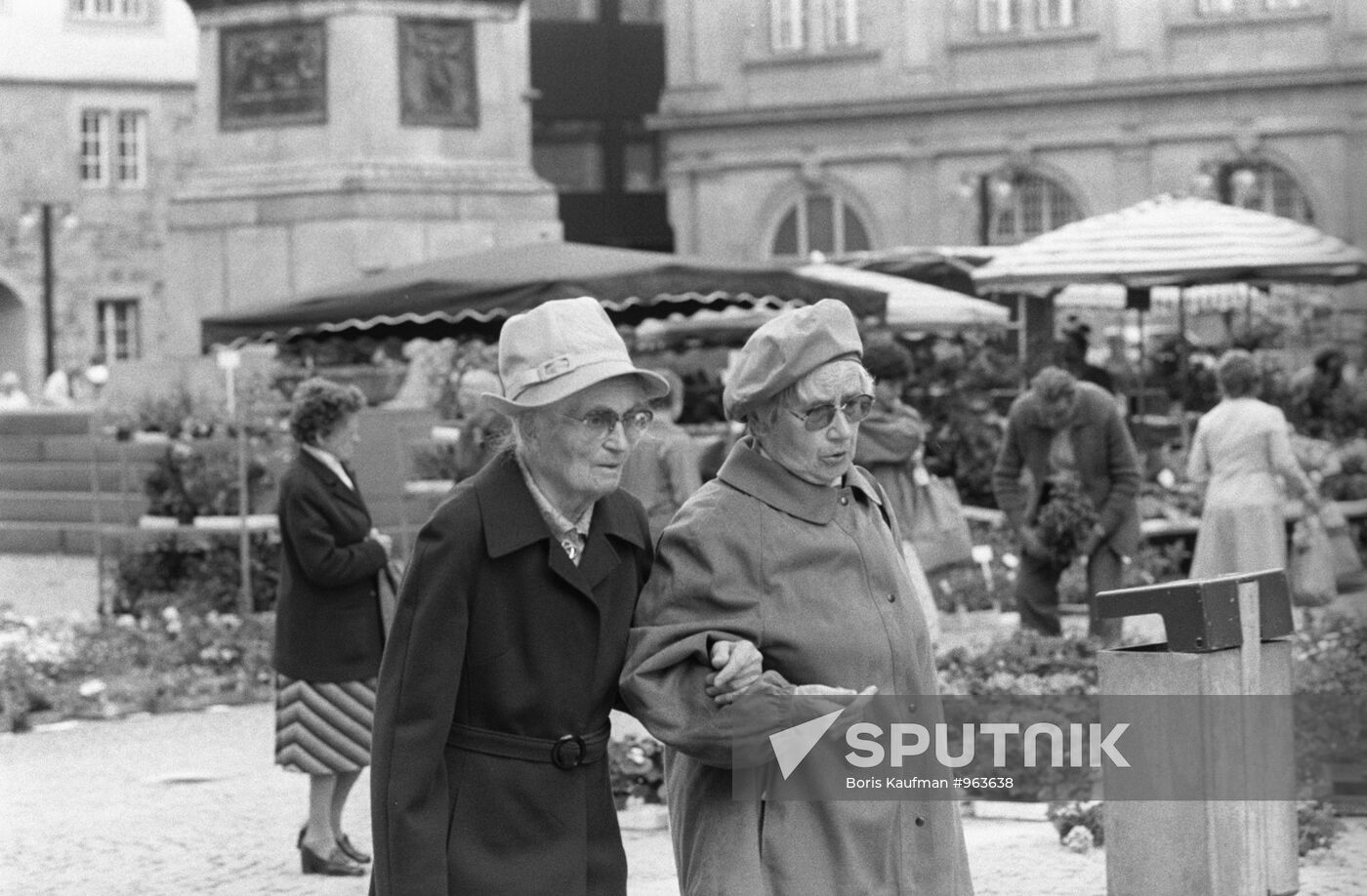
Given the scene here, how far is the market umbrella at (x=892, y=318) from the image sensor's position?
81.8 feet

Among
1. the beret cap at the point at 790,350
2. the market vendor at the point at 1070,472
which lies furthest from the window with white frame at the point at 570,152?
the beret cap at the point at 790,350

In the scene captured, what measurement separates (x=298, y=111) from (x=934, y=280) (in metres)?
9.89

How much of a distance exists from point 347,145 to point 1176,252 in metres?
8.96

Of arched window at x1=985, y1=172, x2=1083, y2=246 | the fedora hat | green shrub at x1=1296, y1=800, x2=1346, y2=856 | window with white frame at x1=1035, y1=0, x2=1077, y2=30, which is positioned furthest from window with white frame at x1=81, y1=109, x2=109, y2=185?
the fedora hat

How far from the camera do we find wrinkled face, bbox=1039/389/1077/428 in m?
14.0

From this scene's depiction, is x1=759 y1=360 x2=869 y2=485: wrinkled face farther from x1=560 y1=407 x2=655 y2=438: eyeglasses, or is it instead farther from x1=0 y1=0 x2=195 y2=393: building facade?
x1=0 y1=0 x2=195 y2=393: building facade

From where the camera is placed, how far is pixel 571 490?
5.09 metres

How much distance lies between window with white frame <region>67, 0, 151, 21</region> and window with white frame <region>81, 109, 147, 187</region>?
1.79 metres

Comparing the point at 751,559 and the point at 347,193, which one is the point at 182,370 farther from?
the point at 751,559

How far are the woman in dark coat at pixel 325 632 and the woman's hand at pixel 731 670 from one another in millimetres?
4509

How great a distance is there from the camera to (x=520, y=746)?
4.97 m

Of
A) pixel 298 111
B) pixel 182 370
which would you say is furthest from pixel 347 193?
pixel 182 370

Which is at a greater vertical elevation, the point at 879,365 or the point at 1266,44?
the point at 1266,44

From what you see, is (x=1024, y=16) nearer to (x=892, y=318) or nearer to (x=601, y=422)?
(x=892, y=318)
